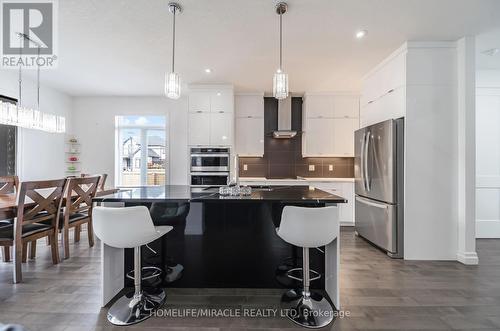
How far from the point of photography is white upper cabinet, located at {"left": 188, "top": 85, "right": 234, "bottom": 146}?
4.42 meters

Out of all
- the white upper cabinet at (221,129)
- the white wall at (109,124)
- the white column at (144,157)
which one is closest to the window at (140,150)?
the white column at (144,157)

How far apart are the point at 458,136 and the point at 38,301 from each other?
4752mm

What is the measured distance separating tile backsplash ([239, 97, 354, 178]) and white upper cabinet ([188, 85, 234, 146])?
35.9 inches

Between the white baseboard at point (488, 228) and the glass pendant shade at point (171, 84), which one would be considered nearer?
the glass pendant shade at point (171, 84)

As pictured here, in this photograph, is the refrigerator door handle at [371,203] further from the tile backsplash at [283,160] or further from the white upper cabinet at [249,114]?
the white upper cabinet at [249,114]

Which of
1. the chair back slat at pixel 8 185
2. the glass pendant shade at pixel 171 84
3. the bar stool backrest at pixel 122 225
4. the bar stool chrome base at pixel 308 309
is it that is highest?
the glass pendant shade at pixel 171 84

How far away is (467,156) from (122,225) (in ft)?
12.3

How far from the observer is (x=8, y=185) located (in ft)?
10.3

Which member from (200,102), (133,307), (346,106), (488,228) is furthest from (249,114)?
(488,228)

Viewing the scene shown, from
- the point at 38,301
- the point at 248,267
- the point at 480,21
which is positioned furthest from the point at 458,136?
the point at 38,301

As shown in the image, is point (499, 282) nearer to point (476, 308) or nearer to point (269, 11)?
point (476, 308)

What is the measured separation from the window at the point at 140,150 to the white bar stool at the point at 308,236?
429 cm

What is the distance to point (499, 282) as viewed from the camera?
2.39 meters

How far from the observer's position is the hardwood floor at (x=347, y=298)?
5.76 feet
